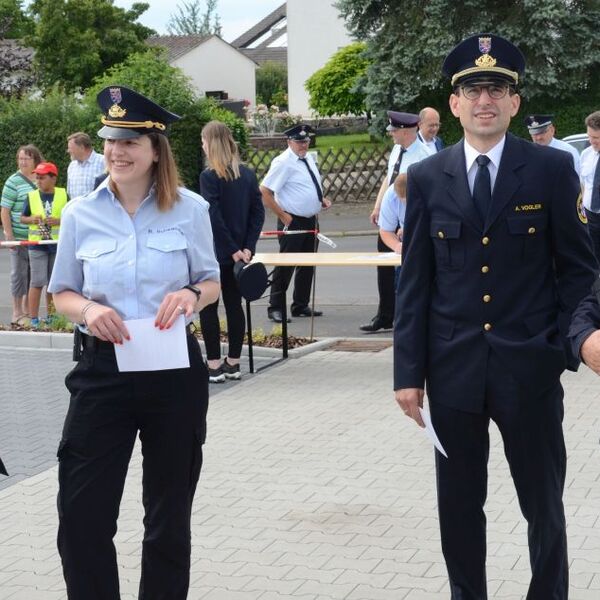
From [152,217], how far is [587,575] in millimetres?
2420

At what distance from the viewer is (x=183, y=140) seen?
1100 inches

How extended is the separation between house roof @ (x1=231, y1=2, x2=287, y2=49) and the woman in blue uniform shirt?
10634 cm

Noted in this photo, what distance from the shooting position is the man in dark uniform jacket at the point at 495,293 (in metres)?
4.29

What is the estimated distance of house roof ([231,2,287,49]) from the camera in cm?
10931

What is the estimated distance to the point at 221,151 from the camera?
1016 cm

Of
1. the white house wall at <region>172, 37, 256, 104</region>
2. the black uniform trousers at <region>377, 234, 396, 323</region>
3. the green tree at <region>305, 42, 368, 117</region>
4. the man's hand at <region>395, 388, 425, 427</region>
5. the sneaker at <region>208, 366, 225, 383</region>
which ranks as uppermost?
the white house wall at <region>172, 37, 256, 104</region>

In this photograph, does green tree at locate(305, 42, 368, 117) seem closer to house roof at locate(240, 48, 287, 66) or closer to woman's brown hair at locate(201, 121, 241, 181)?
woman's brown hair at locate(201, 121, 241, 181)

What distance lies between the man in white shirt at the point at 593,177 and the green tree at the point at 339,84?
36.8m

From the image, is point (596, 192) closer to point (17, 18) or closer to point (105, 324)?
point (105, 324)

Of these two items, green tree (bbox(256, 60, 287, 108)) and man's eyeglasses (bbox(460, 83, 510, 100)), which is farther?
green tree (bbox(256, 60, 287, 108))

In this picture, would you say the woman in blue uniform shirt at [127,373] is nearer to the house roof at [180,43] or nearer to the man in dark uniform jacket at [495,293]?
the man in dark uniform jacket at [495,293]

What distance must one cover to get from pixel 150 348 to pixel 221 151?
5.97 metres

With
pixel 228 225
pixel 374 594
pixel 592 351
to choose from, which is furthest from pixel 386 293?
pixel 592 351

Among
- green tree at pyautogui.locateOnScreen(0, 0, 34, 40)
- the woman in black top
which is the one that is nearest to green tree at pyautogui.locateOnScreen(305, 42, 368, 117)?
green tree at pyautogui.locateOnScreen(0, 0, 34, 40)
